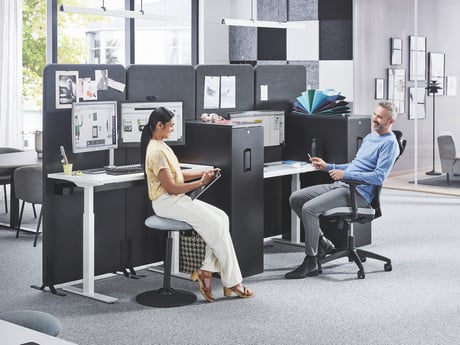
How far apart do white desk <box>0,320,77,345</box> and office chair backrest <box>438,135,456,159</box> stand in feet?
27.0

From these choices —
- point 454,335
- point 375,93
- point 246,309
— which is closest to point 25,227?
point 246,309

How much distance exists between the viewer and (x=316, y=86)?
10188 mm

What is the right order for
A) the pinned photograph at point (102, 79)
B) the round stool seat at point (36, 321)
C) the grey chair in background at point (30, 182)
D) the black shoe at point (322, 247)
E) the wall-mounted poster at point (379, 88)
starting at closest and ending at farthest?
the round stool seat at point (36, 321)
the pinned photograph at point (102, 79)
the black shoe at point (322, 247)
the grey chair in background at point (30, 182)
the wall-mounted poster at point (379, 88)

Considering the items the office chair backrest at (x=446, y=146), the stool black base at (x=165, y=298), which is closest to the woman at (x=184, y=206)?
the stool black base at (x=165, y=298)

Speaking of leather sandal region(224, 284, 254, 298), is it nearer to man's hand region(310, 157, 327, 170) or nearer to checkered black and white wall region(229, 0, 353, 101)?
man's hand region(310, 157, 327, 170)

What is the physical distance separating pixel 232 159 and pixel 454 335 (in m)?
1.84

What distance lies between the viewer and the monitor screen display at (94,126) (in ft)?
16.7

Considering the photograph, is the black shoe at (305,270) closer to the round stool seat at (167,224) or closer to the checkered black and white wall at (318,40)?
the round stool seat at (167,224)

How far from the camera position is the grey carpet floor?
169 inches

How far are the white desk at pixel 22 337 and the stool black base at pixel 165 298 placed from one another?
2642 mm

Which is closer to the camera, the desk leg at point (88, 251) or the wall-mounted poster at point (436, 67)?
the desk leg at point (88, 251)

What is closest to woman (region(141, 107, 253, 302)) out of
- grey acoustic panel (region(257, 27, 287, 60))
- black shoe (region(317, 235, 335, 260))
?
black shoe (region(317, 235, 335, 260))

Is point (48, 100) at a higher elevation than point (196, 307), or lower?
higher

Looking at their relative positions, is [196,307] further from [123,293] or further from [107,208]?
[107,208]
